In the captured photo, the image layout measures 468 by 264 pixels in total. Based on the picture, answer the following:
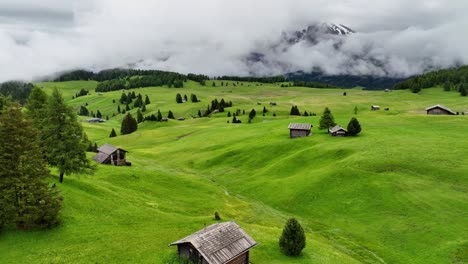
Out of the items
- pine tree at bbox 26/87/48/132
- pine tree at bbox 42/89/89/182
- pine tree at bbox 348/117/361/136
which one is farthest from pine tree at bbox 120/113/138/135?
pine tree at bbox 42/89/89/182

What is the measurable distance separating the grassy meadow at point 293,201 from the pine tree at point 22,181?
1.83m

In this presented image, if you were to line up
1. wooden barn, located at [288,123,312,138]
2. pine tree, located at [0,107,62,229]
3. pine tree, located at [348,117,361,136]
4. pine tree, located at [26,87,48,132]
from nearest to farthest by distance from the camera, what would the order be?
pine tree, located at [0,107,62,229], pine tree, located at [26,87,48,132], pine tree, located at [348,117,361,136], wooden barn, located at [288,123,312,138]

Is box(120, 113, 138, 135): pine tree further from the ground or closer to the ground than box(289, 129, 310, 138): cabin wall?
closer to the ground

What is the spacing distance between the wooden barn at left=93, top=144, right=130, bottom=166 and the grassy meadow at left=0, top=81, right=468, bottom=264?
5.77 metres

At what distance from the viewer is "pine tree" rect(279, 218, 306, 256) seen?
42219 millimetres

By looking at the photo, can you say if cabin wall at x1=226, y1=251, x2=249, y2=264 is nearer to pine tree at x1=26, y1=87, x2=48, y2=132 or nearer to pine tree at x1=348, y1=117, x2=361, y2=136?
pine tree at x1=26, y1=87, x2=48, y2=132

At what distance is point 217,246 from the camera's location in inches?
1415

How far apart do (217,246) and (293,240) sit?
10.3 meters

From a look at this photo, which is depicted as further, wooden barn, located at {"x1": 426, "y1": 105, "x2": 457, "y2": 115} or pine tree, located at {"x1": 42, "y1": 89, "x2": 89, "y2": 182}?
wooden barn, located at {"x1": 426, "y1": 105, "x2": 457, "y2": 115}

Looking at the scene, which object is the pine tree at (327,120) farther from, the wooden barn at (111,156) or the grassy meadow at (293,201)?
the wooden barn at (111,156)

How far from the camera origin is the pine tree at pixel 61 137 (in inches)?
2088

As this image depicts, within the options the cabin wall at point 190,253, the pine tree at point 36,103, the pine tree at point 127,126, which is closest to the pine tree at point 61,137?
the pine tree at point 36,103

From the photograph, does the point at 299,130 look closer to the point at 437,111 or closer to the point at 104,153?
the point at 104,153

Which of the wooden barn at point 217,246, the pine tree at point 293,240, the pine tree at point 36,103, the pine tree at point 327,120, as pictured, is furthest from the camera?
the pine tree at point 327,120
